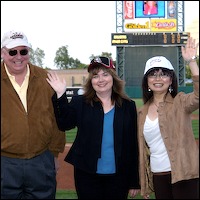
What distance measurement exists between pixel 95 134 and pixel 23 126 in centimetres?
75

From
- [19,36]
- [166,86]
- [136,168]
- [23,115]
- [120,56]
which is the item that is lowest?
[136,168]

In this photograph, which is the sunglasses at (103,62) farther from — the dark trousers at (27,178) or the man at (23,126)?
the dark trousers at (27,178)

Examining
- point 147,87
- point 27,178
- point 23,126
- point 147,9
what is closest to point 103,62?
point 147,87

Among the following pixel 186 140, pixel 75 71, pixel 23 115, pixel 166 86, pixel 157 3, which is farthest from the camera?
pixel 75 71

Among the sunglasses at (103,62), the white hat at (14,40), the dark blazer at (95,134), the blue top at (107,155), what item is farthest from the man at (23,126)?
the sunglasses at (103,62)

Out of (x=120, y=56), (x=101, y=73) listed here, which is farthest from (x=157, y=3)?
(x=101, y=73)

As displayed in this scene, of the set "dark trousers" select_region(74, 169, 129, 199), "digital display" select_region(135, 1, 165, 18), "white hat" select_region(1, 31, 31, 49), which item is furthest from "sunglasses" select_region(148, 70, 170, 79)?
"digital display" select_region(135, 1, 165, 18)

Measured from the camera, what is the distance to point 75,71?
60.7 m

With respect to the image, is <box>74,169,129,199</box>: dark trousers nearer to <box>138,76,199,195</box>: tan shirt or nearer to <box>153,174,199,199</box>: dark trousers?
<box>153,174,199,199</box>: dark trousers

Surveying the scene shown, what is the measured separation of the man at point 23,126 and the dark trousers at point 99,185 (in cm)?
41

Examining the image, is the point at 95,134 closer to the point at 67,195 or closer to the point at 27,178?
the point at 27,178

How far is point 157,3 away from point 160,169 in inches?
1539

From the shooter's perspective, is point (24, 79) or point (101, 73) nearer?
point (24, 79)

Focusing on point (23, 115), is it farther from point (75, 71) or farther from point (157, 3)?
point (75, 71)
